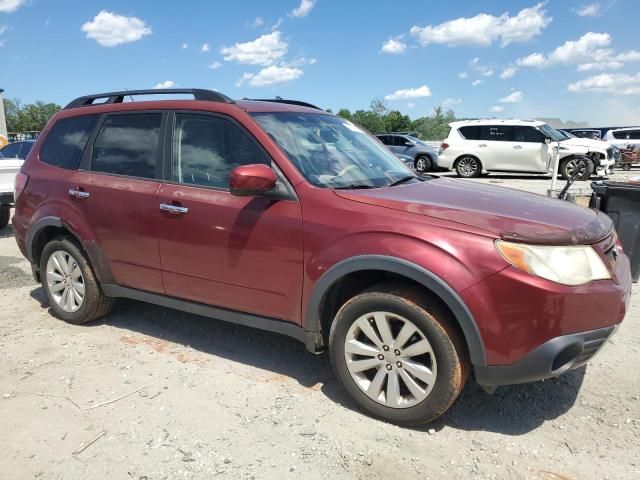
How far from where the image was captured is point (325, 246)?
301 centimetres

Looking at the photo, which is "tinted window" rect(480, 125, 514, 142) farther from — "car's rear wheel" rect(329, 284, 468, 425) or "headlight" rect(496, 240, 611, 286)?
"car's rear wheel" rect(329, 284, 468, 425)

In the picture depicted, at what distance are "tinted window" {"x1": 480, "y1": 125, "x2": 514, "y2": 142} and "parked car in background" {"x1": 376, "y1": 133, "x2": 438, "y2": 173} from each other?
3.17 metres

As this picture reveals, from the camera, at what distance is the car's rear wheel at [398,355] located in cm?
275

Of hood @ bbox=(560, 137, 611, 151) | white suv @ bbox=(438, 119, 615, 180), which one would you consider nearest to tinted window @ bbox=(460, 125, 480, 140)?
white suv @ bbox=(438, 119, 615, 180)

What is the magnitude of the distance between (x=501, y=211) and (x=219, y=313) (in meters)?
1.94

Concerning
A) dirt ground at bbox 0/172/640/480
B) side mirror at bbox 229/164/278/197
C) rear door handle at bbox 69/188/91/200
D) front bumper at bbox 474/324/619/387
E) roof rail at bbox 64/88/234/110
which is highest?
roof rail at bbox 64/88/234/110

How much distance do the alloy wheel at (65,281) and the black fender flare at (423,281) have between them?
245 centimetres

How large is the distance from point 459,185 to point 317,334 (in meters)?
1.47

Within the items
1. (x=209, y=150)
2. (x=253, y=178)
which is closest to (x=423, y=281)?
(x=253, y=178)

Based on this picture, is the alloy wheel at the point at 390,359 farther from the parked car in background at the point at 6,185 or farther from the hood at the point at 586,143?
the hood at the point at 586,143

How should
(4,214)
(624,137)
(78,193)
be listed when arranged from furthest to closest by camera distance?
(624,137)
(4,214)
(78,193)

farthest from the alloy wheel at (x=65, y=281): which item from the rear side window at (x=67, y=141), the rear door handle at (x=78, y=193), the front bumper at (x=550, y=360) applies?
the front bumper at (x=550, y=360)

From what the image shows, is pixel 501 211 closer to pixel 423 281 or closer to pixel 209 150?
pixel 423 281

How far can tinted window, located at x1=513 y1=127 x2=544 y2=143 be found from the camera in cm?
1588
